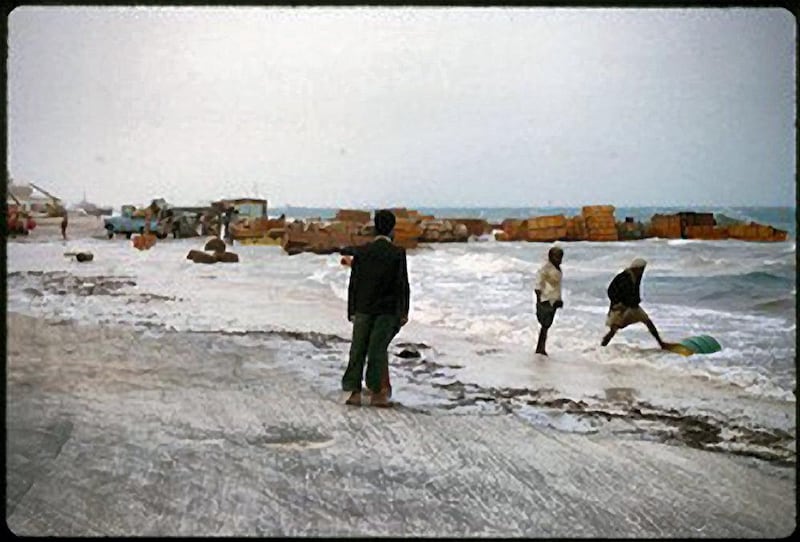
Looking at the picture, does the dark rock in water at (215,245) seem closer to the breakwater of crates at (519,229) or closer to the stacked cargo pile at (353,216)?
the breakwater of crates at (519,229)

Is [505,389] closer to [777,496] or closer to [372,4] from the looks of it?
[777,496]

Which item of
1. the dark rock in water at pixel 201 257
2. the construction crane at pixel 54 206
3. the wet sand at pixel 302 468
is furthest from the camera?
the dark rock in water at pixel 201 257

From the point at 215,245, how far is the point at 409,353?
3.09 feet

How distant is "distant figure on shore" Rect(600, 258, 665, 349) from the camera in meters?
3.58

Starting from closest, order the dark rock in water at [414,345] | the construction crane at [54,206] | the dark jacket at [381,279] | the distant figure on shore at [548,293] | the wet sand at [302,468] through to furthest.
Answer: the wet sand at [302,468] → the dark jacket at [381,279] → the construction crane at [54,206] → the dark rock in water at [414,345] → the distant figure on shore at [548,293]

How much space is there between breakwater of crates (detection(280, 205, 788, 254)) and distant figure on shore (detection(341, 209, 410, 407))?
0.10 metres

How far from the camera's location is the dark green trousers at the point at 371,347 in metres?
3.29

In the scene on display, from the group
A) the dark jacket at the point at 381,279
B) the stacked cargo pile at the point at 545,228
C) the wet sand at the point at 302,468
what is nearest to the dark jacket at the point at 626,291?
the stacked cargo pile at the point at 545,228

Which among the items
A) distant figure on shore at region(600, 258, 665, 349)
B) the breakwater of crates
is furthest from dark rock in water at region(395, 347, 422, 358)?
distant figure on shore at region(600, 258, 665, 349)

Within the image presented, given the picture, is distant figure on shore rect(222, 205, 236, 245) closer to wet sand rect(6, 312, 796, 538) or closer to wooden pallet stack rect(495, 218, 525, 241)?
wet sand rect(6, 312, 796, 538)

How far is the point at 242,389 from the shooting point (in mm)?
3461

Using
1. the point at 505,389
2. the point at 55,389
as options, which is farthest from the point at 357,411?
the point at 55,389

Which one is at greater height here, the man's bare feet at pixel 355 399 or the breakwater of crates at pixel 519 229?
the breakwater of crates at pixel 519 229

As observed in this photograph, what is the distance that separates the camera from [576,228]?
3.62 metres
